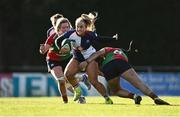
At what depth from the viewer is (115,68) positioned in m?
15.4

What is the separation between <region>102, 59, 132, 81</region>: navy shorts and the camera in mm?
15398

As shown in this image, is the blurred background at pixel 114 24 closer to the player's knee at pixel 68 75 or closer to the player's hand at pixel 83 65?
the player's knee at pixel 68 75

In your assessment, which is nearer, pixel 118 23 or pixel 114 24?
pixel 114 24

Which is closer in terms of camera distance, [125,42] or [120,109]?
[120,109]

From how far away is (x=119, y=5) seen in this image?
44.5m

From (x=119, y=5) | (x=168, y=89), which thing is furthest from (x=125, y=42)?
(x=168, y=89)

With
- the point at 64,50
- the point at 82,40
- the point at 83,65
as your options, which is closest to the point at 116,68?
the point at 83,65

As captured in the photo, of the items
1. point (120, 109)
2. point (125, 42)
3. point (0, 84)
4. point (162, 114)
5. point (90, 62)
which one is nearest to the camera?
point (162, 114)

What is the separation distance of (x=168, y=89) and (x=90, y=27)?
16716 mm

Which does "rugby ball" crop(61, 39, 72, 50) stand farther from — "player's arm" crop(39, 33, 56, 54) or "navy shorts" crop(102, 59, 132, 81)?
"player's arm" crop(39, 33, 56, 54)

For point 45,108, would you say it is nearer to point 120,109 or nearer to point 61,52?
point 120,109

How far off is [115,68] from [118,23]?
1137 inches

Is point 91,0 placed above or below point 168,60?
above

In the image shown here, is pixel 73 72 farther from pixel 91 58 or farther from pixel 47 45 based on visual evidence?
pixel 47 45
